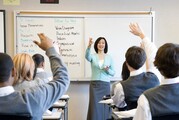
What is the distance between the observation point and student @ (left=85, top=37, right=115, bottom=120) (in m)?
4.90

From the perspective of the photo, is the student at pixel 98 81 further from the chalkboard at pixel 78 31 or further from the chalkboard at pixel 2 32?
the chalkboard at pixel 2 32

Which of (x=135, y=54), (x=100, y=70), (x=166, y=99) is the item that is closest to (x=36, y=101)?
(x=166, y=99)

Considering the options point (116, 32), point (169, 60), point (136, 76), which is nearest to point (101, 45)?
point (116, 32)

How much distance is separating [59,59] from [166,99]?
2.06ft

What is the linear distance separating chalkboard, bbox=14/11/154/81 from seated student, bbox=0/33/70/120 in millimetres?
3654

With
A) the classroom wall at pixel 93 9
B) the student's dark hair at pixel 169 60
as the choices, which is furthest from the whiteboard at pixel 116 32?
the student's dark hair at pixel 169 60

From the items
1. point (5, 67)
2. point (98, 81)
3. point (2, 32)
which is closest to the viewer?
point (5, 67)

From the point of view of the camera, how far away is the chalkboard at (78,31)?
204 inches

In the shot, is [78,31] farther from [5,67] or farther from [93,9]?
[5,67]

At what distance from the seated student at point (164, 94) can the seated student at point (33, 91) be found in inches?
17.6

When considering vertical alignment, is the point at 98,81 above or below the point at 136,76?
below

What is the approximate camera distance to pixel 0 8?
5188 mm

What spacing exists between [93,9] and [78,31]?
0.48 m

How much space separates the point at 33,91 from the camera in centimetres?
151
